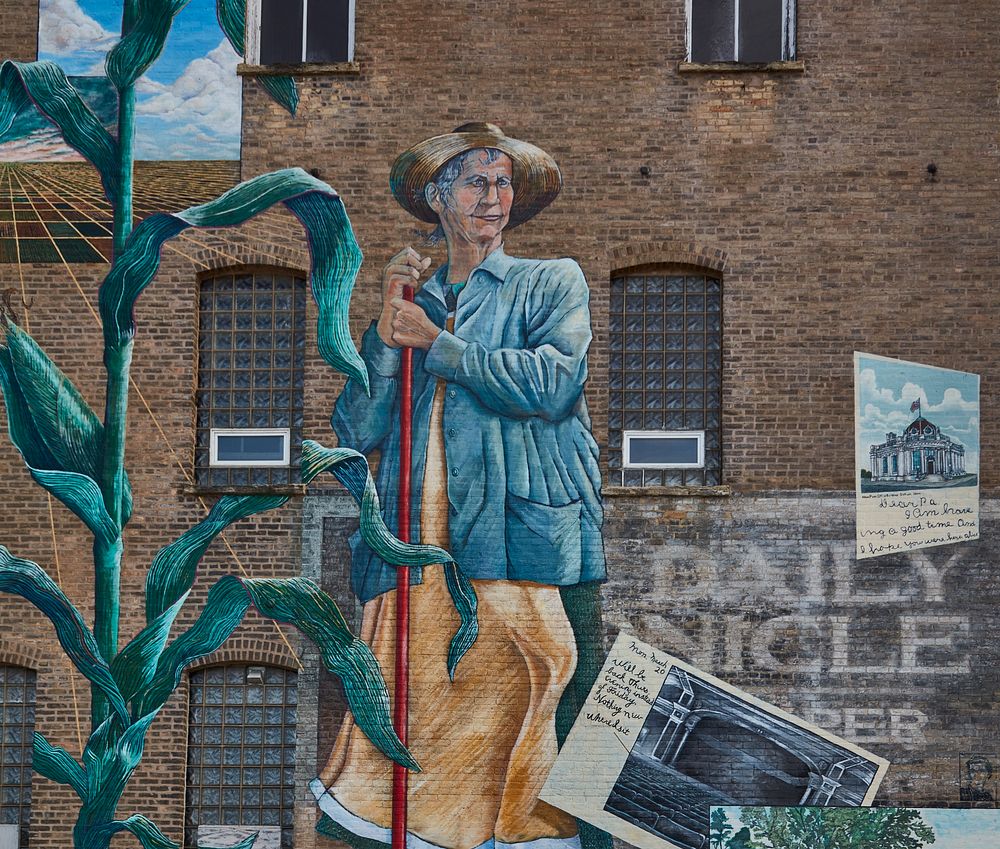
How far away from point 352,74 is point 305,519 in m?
4.61

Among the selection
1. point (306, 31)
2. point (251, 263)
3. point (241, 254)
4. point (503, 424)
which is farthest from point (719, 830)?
point (306, 31)

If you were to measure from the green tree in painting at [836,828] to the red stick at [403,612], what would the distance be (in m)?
3.19

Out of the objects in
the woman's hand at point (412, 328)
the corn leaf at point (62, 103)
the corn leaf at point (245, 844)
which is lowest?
the corn leaf at point (245, 844)

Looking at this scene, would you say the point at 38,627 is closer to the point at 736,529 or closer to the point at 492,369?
the point at 492,369

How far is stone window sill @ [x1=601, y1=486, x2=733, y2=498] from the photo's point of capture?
16.0 m

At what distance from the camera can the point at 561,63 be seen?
1669 centimetres

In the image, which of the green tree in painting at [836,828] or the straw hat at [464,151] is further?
the straw hat at [464,151]

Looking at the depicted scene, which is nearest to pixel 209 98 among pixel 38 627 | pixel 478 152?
pixel 478 152

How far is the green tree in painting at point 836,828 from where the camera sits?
15531mm

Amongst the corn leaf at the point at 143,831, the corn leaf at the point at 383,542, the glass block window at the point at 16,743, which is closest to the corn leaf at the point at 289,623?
the corn leaf at the point at 383,542

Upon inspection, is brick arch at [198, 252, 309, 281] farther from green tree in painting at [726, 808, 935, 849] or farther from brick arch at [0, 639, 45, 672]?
green tree in painting at [726, 808, 935, 849]

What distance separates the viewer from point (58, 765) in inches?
629

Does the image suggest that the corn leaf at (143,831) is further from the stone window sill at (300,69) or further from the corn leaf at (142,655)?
the stone window sill at (300,69)

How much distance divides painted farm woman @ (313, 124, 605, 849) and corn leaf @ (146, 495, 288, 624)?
3.67ft
